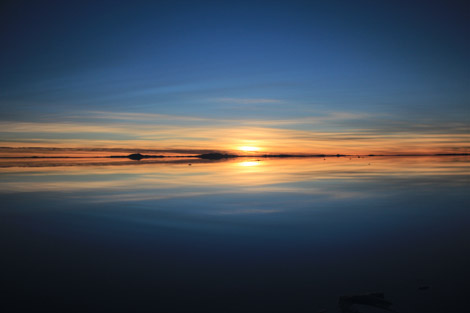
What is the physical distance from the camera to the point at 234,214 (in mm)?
11797

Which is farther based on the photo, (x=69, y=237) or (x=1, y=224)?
(x=1, y=224)

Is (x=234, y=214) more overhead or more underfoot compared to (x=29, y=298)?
more overhead

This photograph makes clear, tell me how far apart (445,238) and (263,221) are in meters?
4.93

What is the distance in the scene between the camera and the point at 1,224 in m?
10.3

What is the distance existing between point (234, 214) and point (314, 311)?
7113 mm

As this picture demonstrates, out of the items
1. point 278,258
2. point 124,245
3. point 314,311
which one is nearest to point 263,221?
point 278,258

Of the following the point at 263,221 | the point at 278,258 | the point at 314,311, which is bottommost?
the point at 314,311

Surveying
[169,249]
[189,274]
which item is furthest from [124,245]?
[189,274]

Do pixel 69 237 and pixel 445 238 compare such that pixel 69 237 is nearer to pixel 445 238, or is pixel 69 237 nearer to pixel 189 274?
pixel 189 274

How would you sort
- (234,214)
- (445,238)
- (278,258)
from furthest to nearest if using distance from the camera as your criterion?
(234,214), (445,238), (278,258)

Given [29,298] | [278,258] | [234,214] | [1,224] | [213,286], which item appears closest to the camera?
[29,298]

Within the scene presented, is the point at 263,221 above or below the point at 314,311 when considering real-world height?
above

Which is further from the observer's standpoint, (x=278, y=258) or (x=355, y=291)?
(x=278, y=258)

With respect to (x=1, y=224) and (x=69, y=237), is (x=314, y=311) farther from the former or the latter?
(x=1, y=224)
